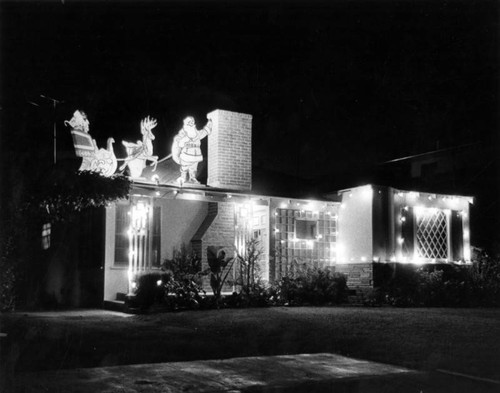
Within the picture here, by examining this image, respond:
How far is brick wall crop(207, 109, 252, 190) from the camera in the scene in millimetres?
15633

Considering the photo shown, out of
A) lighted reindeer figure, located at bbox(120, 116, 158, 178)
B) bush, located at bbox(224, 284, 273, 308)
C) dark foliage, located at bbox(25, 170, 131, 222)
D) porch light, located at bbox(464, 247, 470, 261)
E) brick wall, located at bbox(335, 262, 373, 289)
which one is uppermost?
lighted reindeer figure, located at bbox(120, 116, 158, 178)

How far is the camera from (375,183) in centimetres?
1584

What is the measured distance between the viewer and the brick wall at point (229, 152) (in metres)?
15.6

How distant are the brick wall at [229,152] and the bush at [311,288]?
9.16ft

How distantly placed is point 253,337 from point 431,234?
910 centimetres

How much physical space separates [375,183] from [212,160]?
4350 mm

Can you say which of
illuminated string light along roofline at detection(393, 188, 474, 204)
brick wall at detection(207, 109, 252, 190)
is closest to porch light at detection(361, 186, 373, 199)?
illuminated string light along roofline at detection(393, 188, 474, 204)

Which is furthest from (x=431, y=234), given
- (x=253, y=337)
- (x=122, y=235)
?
(x=253, y=337)

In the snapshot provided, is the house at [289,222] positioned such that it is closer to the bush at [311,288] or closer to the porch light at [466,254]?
the porch light at [466,254]

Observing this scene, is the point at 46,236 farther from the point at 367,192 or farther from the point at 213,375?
the point at 213,375

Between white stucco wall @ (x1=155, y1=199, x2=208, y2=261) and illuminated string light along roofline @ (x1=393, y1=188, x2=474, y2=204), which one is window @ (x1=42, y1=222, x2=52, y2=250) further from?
illuminated string light along roofline @ (x1=393, y1=188, x2=474, y2=204)

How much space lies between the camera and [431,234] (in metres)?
16.7

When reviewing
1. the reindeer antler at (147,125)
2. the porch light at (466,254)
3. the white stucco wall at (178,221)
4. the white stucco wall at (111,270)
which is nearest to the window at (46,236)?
the white stucco wall at (111,270)

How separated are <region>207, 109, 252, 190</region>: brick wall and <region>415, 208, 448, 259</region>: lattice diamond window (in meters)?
4.81
